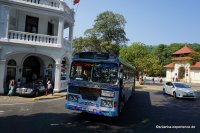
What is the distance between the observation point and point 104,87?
9.95 m

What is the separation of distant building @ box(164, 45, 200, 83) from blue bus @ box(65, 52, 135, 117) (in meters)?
48.8

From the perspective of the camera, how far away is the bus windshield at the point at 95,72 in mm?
10133

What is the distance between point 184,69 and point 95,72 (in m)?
59.5

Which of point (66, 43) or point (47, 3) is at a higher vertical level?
point (47, 3)

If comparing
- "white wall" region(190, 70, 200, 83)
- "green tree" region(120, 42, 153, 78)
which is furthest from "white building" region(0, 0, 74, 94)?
"white wall" region(190, 70, 200, 83)

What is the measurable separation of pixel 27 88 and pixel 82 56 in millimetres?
9377

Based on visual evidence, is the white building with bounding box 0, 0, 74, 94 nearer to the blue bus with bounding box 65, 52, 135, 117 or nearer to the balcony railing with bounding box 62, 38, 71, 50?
the balcony railing with bounding box 62, 38, 71, 50

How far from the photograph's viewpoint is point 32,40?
20500 mm

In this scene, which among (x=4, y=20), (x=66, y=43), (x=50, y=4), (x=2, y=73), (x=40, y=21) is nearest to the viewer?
(x=2, y=73)

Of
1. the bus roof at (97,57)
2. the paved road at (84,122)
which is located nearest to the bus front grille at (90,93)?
the paved road at (84,122)

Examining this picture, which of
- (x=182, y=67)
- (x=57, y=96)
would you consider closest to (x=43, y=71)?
(x=57, y=96)

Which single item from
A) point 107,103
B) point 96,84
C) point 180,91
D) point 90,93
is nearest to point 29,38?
point 90,93

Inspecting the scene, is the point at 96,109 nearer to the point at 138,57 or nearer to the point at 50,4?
the point at 50,4

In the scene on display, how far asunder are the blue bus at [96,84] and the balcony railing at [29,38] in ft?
35.9
